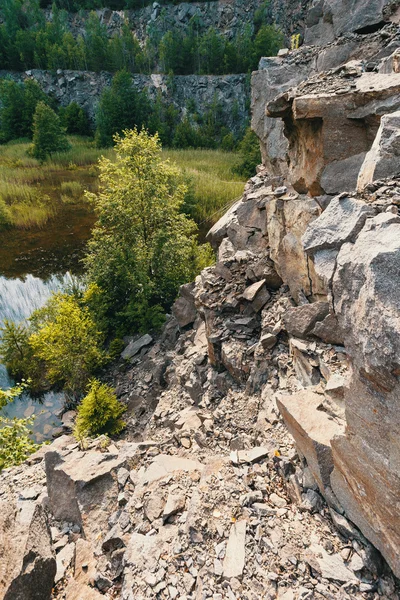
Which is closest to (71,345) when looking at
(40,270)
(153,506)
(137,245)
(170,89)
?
(137,245)

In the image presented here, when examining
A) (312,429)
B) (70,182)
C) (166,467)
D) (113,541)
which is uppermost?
(70,182)

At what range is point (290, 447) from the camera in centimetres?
595

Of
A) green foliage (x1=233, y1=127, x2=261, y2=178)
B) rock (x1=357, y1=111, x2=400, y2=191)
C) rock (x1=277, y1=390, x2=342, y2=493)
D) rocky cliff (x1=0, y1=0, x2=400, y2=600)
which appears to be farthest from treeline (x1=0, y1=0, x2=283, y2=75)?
rock (x1=277, y1=390, x2=342, y2=493)

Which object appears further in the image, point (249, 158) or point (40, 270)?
point (249, 158)

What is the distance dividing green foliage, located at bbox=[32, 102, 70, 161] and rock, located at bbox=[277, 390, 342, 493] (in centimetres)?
4697

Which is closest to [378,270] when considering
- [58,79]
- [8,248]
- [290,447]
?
[290,447]

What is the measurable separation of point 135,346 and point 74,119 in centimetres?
5764

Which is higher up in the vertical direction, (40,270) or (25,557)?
(25,557)

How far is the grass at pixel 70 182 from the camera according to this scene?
2803 centimetres

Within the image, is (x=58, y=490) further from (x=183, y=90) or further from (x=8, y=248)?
(x=183, y=90)

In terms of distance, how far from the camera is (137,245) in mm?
16562

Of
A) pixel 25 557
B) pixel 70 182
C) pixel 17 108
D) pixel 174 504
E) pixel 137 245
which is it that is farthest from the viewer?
pixel 17 108

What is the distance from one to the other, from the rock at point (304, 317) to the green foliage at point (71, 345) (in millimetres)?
8768

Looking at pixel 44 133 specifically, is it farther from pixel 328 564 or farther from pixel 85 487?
pixel 328 564
